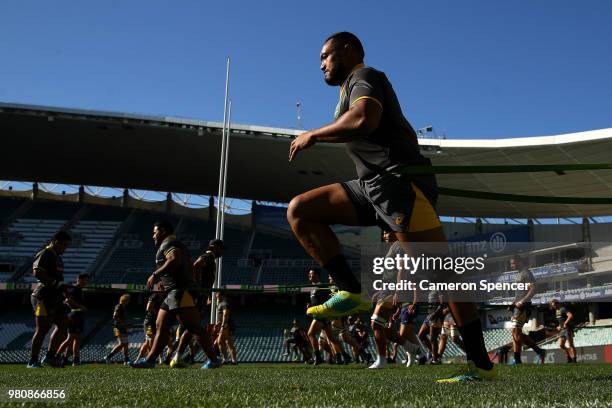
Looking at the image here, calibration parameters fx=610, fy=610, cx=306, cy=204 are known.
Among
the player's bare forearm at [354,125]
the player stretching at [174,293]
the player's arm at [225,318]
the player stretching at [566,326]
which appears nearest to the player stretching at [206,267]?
the player stretching at [174,293]

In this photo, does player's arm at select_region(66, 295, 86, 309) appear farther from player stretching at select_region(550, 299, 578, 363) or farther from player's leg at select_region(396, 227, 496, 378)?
player stretching at select_region(550, 299, 578, 363)

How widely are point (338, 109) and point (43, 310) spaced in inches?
249

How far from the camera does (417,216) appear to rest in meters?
3.34

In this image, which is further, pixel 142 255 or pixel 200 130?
pixel 142 255

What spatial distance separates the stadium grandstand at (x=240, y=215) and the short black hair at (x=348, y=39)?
20.9 meters

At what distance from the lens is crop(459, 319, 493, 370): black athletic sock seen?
3566 mm

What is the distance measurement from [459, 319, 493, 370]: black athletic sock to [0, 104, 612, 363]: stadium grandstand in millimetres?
20187

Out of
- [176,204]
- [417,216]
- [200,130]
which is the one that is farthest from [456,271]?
[176,204]

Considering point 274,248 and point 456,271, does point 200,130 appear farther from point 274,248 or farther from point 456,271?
point 456,271

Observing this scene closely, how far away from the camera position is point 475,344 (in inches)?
141

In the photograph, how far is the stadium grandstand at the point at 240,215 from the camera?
2928 centimetres

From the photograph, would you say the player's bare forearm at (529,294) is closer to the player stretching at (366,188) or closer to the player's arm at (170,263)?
the player's arm at (170,263)

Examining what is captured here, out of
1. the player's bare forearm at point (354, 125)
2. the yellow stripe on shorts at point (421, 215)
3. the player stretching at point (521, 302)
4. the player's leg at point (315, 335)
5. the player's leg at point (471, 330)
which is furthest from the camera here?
the player's leg at point (315, 335)

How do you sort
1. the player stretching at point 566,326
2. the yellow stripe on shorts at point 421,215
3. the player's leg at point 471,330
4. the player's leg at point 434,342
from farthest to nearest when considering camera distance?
the player stretching at point 566,326 < the player's leg at point 434,342 < the player's leg at point 471,330 < the yellow stripe on shorts at point 421,215
